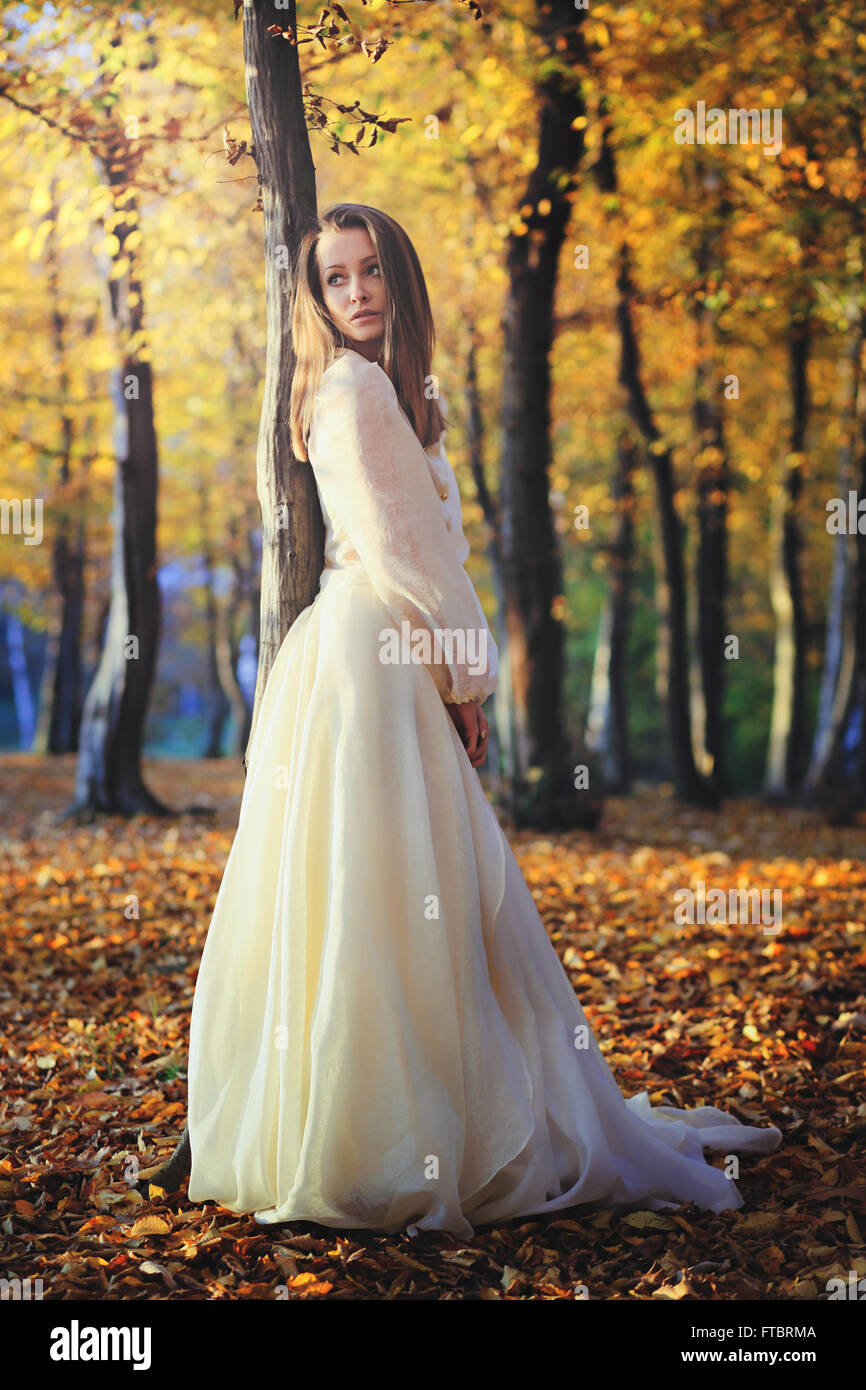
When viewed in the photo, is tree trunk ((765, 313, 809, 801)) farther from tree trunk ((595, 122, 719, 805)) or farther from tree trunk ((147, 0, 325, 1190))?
tree trunk ((147, 0, 325, 1190))

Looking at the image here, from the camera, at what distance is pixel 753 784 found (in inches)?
1124

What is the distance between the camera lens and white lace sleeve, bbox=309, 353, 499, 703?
3.02 metres

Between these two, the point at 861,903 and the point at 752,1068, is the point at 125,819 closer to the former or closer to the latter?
the point at 861,903

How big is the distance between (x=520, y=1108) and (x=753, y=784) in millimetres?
26799

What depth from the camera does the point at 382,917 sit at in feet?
9.72

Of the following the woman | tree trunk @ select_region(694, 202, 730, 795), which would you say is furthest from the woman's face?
tree trunk @ select_region(694, 202, 730, 795)

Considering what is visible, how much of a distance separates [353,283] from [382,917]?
181 cm

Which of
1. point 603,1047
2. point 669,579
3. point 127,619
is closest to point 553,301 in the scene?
point 669,579

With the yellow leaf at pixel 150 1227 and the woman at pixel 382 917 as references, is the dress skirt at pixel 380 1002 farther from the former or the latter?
the yellow leaf at pixel 150 1227

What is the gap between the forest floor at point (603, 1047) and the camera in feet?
9.36

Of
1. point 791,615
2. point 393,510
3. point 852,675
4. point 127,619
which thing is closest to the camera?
point 393,510

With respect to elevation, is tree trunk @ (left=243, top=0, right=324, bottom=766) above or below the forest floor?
above

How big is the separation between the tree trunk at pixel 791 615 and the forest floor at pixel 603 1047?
6.87 metres

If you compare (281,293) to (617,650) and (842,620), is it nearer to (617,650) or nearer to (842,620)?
(842,620)
